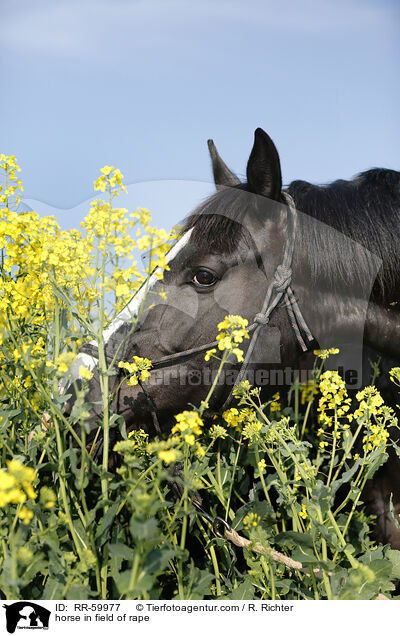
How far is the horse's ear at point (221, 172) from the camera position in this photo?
2.42m

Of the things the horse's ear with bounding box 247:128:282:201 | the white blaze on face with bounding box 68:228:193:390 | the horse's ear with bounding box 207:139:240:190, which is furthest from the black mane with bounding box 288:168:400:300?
the white blaze on face with bounding box 68:228:193:390

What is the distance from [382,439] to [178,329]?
33.5 inches

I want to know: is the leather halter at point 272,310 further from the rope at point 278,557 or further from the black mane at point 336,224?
the rope at point 278,557

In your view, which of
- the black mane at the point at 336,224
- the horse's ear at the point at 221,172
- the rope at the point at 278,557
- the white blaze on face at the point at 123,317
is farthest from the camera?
the horse's ear at the point at 221,172

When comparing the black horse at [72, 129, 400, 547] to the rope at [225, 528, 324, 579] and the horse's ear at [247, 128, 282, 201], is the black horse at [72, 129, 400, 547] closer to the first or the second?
the horse's ear at [247, 128, 282, 201]

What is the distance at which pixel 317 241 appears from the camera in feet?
6.39

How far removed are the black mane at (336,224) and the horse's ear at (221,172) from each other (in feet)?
1.23

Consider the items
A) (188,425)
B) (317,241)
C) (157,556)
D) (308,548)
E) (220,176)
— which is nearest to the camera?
(157,556)
